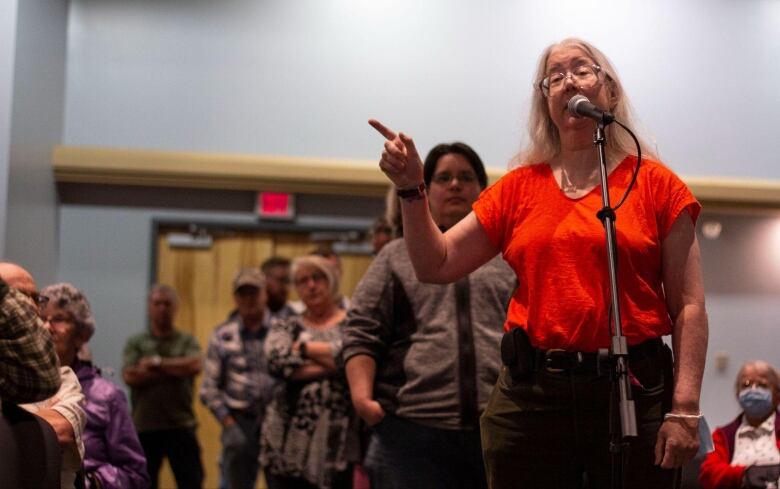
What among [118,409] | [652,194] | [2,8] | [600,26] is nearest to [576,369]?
[652,194]

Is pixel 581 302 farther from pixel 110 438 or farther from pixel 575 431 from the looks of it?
pixel 110 438

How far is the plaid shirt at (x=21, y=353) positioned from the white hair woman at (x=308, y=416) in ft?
7.02

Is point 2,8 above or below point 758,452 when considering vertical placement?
above

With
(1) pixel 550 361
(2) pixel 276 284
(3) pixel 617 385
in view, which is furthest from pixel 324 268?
(3) pixel 617 385

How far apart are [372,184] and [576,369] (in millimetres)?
4531

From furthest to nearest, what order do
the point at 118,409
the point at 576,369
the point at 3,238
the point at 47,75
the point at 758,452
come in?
the point at 47,75 < the point at 3,238 < the point at 758,452 < the point at 118,409 < the point at 576,369

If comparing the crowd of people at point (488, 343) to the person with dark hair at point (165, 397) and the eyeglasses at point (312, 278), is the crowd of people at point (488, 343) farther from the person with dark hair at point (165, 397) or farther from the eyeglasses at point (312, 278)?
the person with dark hair at point (165, 397)

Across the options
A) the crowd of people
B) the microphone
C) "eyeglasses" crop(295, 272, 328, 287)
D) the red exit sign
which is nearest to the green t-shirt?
the red exit sign

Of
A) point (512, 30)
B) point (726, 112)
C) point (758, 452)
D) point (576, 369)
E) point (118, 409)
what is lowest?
point (758, 452)

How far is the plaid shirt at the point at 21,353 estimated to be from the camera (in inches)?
65.5

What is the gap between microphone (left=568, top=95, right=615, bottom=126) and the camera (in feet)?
6.23

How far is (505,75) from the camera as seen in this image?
21.4 feet

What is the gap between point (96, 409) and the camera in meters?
2.62

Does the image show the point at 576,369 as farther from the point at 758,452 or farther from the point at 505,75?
the point at 505,75
